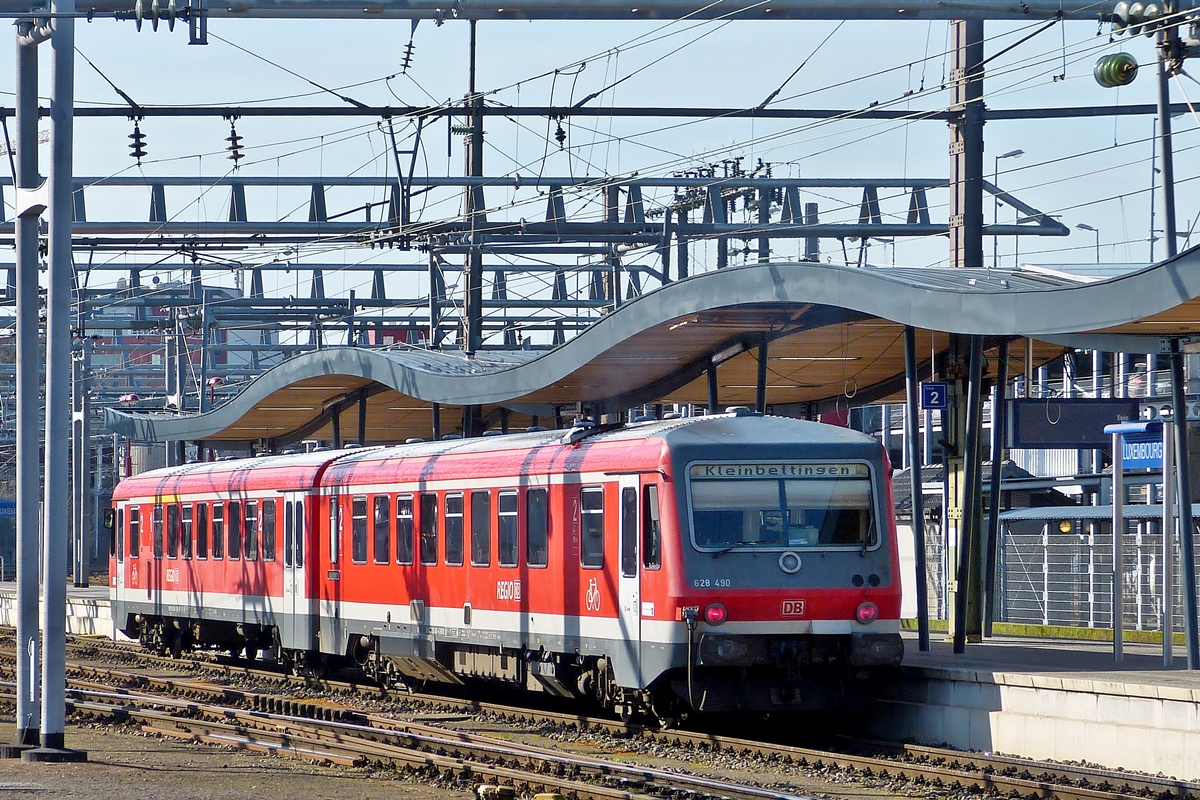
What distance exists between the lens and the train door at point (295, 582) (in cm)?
2297

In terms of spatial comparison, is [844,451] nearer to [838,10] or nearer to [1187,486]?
[1187,486]

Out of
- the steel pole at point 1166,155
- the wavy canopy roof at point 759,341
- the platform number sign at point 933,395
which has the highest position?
the steel pole at point 1166,155

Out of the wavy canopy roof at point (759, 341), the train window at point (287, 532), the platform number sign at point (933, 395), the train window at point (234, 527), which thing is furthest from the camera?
the train window at point (234, 527)

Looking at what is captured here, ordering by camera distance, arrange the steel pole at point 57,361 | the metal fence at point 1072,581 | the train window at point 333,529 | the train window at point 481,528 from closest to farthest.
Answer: the steel pole at point 57,361 < the train window at point 481,528 < the train window at point 333,529 < the metal fence at point 1072,581

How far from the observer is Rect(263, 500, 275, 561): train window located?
78.8ft

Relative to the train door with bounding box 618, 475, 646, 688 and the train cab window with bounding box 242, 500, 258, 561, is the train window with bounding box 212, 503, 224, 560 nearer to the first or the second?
the train cab window with bounding box 242, 500, 258, 561

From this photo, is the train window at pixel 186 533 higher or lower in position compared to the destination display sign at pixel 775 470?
lower

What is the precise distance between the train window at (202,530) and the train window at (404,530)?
690 cm

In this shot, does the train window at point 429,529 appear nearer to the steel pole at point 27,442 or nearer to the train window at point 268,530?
the train window at point 268,530

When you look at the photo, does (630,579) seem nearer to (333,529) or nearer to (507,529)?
(507,529)

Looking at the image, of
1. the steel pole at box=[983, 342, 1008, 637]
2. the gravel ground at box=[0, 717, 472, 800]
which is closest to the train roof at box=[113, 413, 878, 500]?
the steel pole at box=[983, 342, 1008, 637]

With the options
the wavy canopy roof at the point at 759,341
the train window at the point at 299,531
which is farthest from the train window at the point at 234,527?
the wavy canopy roof at the point at 759,341

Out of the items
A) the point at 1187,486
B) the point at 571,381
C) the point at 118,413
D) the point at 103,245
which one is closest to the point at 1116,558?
the point at 1187,486

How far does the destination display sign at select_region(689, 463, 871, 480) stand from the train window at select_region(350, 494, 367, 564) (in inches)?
268
